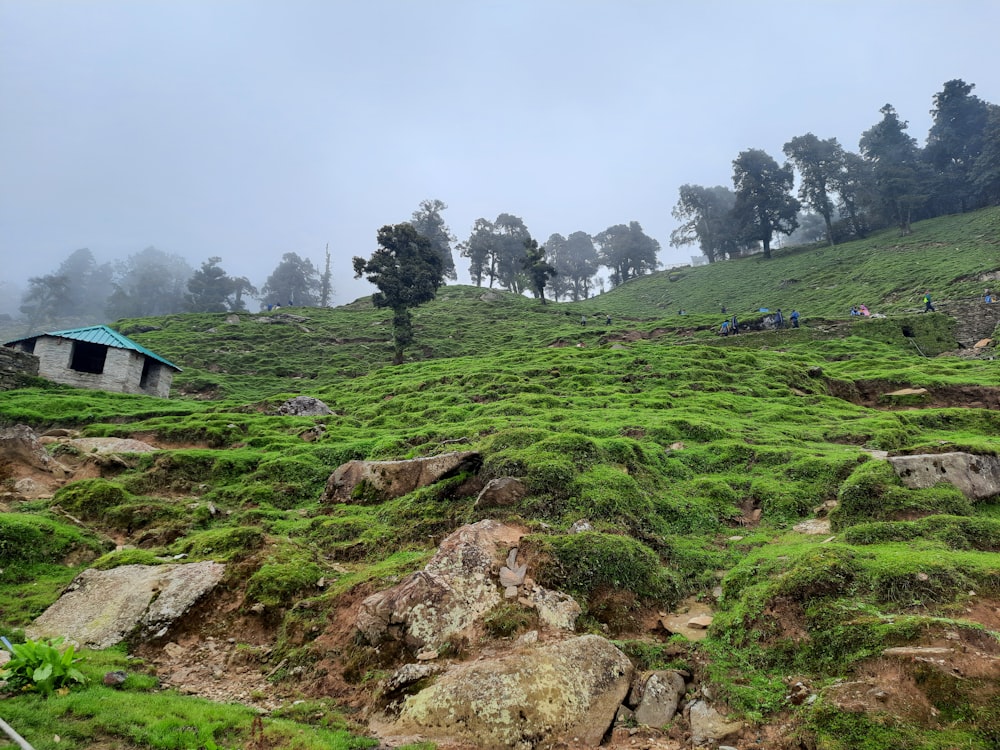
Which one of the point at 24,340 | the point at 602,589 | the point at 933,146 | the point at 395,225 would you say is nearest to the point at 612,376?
the point at 602,589

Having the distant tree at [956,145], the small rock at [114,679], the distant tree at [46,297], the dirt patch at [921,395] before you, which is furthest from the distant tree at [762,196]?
the distant tree at [46,297]

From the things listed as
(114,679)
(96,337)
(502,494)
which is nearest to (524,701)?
(502,494)

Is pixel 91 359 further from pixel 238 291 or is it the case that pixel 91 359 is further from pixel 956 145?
pixel 956 145

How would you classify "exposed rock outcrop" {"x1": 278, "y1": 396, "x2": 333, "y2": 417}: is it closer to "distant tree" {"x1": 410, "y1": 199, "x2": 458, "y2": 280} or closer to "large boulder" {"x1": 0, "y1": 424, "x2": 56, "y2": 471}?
"large boulder" {"x1": 0, "y1": 424, "x2": 56, "y2": 471}

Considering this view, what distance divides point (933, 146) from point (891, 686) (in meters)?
93.4

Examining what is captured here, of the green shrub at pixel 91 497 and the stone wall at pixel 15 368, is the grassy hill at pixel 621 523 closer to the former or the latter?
the green shrub at pixel 91 497

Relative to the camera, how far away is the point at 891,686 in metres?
4.89

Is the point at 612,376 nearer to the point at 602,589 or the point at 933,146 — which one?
the point at 602,589

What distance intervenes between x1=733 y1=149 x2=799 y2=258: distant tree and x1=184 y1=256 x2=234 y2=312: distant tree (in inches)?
3601

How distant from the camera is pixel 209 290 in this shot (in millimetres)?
94750

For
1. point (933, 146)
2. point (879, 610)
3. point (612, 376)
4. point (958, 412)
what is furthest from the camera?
point (933, 146)

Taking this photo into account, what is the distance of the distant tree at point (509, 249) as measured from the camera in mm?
91000

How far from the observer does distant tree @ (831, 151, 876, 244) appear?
2771 inches

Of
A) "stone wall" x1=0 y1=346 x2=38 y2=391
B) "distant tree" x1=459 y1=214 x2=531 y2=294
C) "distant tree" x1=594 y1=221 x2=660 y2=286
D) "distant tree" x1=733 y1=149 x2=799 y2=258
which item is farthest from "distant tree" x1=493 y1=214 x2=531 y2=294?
"stone wall" x1=0 y1=346 x2=38 y2=391
